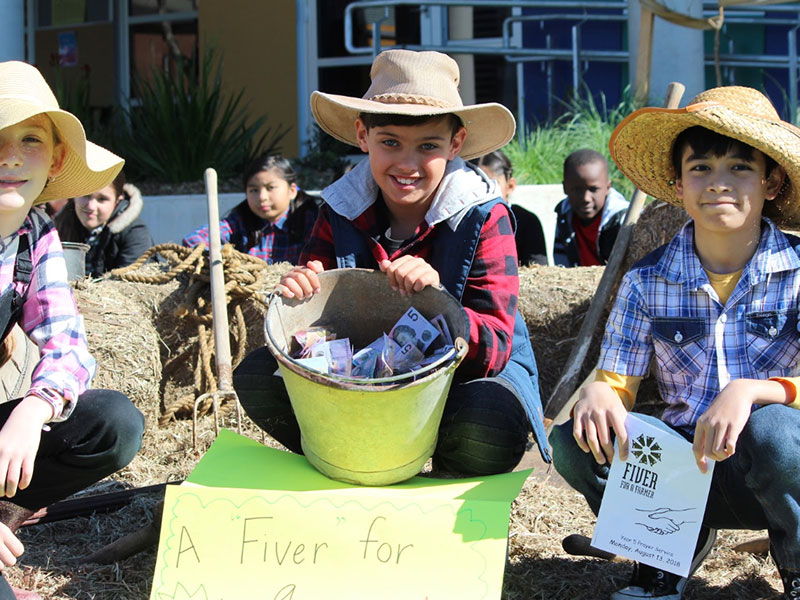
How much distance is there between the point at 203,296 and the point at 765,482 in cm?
265

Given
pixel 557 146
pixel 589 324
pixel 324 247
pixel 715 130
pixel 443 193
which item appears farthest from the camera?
pixel 557 146

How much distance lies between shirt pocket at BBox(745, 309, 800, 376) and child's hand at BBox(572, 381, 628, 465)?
375 millimetres

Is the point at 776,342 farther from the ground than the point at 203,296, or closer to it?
farther from the ground

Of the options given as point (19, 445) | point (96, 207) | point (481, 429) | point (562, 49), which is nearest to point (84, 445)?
point (19, 445)

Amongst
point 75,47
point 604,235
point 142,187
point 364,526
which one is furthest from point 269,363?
point 75,47

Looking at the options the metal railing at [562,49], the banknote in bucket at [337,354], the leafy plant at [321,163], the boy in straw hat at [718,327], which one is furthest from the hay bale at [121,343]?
the metal railing at [562,49]

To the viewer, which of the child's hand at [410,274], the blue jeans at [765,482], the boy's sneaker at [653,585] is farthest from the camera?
the child's hand at [410,274]

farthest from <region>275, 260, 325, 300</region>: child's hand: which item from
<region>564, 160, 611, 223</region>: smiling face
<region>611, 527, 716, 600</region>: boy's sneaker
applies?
<region>564, 160, 611, 223</region>: smiling face

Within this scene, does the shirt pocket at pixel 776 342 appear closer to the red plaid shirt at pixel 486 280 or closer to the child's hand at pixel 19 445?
the red plaid shirt at pixel 486 280

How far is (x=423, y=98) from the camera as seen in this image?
2.56 metres

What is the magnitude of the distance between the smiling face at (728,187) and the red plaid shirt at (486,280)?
1.73 feet

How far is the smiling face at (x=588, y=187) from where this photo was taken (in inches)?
219

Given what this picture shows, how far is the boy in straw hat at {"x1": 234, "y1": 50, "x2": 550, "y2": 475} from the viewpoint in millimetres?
2471

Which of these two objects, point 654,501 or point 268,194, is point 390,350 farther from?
point 268,194
